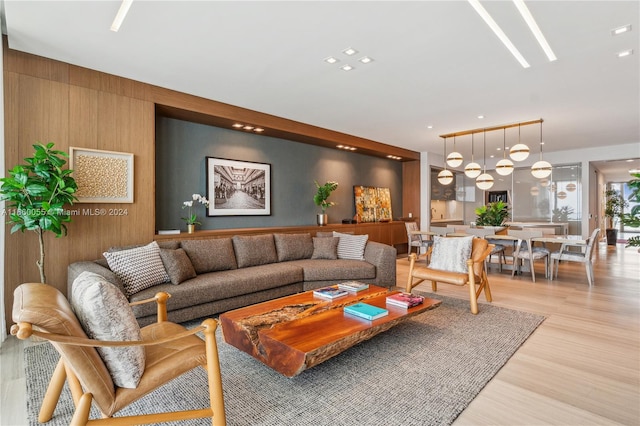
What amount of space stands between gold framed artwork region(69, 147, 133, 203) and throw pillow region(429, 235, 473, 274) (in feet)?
12.9

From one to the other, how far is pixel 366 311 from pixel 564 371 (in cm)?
152

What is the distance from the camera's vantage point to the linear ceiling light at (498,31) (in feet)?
7.88

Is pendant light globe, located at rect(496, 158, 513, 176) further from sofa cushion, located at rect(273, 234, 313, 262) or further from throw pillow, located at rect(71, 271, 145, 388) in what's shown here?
throw pillow, located at rect(71, 271, 145, 388)

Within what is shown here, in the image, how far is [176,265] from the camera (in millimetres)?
3463

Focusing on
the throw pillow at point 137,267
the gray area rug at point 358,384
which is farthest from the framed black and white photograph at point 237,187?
the gray area rug at point 358,384

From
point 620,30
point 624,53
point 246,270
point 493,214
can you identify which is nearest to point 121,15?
point 246,270

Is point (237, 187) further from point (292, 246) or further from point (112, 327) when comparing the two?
point (112, 327)

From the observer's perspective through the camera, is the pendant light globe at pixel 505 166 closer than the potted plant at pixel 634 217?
No

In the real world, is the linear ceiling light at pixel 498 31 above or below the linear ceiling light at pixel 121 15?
below

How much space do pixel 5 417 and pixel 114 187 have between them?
2.39 meters

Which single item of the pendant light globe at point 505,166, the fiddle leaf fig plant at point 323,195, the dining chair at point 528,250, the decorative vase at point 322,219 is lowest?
the dining chair at point 528,250

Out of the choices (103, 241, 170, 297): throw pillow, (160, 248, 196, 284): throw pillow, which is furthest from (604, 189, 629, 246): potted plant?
(103, 241, 170, 297): throw pillow

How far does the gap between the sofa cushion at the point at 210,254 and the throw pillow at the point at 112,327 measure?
91.1 inches

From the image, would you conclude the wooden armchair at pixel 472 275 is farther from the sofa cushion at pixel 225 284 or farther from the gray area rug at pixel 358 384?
the sofa cushion at pixel 225 284
